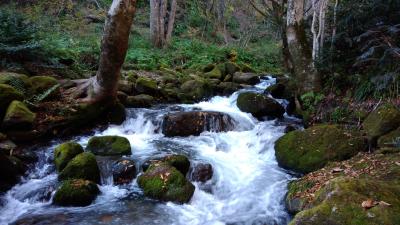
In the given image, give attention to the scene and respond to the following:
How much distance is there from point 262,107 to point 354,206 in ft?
23.5

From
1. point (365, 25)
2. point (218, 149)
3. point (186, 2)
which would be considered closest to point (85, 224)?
point (218, 149)

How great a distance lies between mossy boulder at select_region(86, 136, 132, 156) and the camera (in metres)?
7.90

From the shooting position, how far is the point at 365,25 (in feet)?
31.6

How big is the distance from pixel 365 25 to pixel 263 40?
19.0 meters

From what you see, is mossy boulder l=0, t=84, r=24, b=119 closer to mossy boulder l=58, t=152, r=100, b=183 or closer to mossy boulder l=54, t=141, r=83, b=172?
mossy boulder l=54, t=141, r=83, b=172

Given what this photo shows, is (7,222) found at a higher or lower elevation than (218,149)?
lower

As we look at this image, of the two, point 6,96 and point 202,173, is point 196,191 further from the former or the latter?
point 6,96

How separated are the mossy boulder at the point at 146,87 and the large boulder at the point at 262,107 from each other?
3.03 meters

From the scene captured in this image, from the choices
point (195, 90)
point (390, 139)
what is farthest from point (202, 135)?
point (390, 139)

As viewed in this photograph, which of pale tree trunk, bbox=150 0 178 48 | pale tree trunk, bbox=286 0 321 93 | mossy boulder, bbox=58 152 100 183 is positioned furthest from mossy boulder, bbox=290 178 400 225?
pale tree trunk, bbox=150 0 178 48

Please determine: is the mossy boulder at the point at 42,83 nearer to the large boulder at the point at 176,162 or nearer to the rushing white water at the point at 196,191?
the rushing white water at the point at 196,191

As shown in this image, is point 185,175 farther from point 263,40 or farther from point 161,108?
point 263,40

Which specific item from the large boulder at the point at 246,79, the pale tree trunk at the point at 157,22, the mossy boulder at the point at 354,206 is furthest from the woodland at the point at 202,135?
the pale tree trunk at the point at 157,22

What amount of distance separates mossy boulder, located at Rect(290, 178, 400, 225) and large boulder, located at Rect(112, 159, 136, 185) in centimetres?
381
